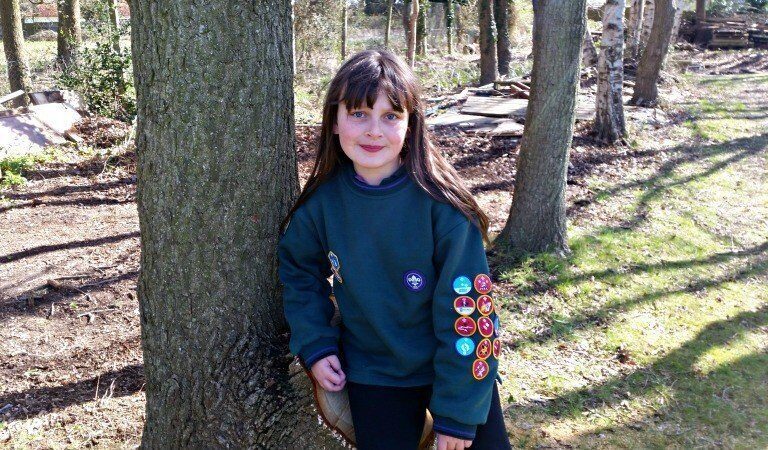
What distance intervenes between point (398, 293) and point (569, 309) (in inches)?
121

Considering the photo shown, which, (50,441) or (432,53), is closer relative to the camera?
(50,441)

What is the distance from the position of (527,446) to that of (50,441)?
2371 millimetres

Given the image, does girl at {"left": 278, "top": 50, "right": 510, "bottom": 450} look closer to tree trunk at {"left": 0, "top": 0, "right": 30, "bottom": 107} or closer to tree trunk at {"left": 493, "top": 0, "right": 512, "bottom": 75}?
tree trunk at {"left": 0, "top": 0, "right": 30, "bottom": 107}

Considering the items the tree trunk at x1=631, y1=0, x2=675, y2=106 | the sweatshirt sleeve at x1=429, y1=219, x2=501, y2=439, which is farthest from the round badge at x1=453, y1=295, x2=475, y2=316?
the tree trunk at x1=631, y1=0, x2=675, y2=106

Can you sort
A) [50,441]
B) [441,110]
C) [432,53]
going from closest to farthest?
[50,441]
[441,110]
[432,53]

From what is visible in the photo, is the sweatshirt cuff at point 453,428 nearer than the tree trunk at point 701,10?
Yes

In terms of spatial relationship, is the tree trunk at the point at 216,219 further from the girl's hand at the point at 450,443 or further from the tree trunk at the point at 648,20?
the tree trunk at the point at 648,20

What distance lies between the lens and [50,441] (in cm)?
316

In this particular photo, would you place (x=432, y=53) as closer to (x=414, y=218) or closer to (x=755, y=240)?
(x=755, y=240)

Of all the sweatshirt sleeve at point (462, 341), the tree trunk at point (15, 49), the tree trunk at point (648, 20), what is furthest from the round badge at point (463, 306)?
the tree trunk at point (648, 20)

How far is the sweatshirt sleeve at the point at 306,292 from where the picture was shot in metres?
2.31

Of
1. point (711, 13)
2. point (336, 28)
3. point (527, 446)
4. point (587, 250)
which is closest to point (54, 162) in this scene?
point (587, 250)

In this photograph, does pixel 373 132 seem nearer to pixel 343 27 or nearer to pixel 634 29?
pixel 634 29

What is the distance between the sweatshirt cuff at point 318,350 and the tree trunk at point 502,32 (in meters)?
12.7
